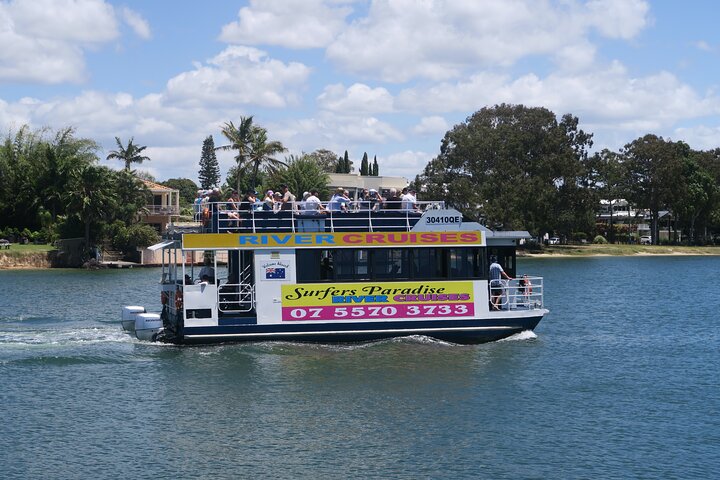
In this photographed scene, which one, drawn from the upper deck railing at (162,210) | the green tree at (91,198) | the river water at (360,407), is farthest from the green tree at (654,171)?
the river water at (360,407)

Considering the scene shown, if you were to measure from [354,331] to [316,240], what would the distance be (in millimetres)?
3018

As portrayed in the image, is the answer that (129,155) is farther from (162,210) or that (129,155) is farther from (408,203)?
(408,203)

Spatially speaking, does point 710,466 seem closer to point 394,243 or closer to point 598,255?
point 394,243

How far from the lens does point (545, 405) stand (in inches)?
933

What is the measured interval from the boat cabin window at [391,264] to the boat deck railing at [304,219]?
0.93 m

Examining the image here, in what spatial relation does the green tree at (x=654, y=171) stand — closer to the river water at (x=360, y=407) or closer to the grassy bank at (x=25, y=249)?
the grassy bank at (x=25, y=249)

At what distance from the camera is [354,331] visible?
96.2 feet

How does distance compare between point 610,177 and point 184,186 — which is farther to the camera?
point 184,186

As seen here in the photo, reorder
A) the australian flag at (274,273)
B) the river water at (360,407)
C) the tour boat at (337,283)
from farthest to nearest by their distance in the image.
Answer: the australian flag at (274,273)
the tour boat at (337,283)
the river water at (360,407)

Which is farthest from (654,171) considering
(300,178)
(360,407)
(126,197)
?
(360,407)

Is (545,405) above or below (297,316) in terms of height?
below

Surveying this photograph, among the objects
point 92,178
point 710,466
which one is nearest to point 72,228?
point 92,178

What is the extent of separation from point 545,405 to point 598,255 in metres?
87.8

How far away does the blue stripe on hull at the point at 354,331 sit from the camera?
2886 cm
